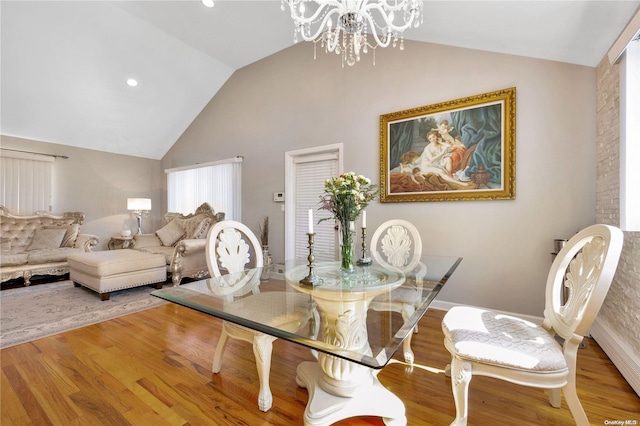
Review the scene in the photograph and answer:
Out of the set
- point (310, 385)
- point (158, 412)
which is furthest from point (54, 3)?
point (310, 385)

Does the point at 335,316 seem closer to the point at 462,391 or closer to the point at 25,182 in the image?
the point at 462,391

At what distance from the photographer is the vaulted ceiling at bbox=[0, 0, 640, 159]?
212 centimetres

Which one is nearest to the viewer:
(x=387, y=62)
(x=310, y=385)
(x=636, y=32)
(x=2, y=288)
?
(x=310, y=385)

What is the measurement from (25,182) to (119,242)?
1669mm

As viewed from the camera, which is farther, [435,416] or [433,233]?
[433,233]

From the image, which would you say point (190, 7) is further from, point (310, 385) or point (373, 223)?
point (310, 385)

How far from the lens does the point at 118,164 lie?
5648 millimetres

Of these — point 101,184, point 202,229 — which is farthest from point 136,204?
point 202,229

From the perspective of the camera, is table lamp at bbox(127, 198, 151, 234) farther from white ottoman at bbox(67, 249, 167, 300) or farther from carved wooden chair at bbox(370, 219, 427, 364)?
carved wooden chair at bbox(370, 219, 427, 364)

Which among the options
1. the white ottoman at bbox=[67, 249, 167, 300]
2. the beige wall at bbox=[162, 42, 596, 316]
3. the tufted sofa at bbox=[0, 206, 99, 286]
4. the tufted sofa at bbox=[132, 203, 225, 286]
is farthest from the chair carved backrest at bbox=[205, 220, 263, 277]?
the tufted sofa at bbox=[0, 206, 99, 286]

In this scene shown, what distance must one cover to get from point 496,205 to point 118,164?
21.9 ft

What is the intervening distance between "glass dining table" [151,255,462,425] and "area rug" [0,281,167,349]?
180 centimetres

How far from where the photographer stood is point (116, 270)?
3.29 metres

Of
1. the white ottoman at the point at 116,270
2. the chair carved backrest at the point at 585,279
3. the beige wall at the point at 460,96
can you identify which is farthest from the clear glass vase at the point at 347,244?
the white ottoman at the point at 116,270
